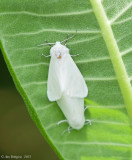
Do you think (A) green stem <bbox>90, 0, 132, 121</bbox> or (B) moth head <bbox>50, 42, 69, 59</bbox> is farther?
(B) moth head <bbox>50, 42, 69, 59</bbox>

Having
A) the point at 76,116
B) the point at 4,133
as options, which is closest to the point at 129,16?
the point at 76,116

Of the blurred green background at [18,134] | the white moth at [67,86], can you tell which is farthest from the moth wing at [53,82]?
the blurred green background at [18,134]

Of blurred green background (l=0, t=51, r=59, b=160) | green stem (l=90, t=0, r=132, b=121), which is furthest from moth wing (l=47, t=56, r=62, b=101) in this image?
blurred green background (l=0, t=51, r=59, b=160)

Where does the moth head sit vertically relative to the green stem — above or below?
above

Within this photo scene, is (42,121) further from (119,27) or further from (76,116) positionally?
(119,27)

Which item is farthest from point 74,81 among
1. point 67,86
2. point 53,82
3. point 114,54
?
point 114,54

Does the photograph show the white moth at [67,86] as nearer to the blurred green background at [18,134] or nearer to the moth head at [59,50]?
the moth head at [59,50]

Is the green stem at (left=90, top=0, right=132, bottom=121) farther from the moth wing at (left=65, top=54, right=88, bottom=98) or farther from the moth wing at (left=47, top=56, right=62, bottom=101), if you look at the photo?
the moth wing at (left=47, top=56, right=62, bottom=101)
